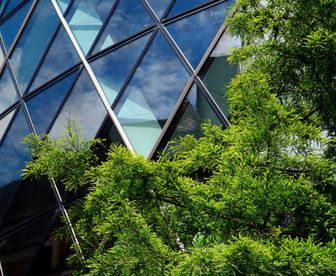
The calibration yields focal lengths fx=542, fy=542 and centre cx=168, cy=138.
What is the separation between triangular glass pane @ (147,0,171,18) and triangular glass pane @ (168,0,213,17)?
198 mm

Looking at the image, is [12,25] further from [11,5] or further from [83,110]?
[83,110]

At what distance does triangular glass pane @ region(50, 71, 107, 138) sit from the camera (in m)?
9.03

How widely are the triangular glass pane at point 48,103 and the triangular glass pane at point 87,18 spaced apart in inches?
28.7

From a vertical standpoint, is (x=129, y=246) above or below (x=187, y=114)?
below

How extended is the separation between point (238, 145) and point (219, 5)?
14.2 ft

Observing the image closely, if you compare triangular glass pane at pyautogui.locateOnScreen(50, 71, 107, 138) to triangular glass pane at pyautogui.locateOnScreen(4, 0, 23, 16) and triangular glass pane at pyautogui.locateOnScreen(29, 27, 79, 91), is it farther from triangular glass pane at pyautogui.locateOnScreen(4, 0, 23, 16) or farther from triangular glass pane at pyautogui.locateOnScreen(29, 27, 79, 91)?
triangular glass pane at pyautogui.locateOnScreen(4, 0, 23, 16)

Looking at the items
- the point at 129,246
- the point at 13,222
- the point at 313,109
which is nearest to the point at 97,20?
the point at 13,222

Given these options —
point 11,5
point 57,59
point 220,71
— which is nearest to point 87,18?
point 57,59

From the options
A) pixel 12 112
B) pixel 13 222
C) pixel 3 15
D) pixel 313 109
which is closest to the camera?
pixel 313 109

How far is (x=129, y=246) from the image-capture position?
422 cm

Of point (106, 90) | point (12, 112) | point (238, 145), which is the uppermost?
point (12, 112)

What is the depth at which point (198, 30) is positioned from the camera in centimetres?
831

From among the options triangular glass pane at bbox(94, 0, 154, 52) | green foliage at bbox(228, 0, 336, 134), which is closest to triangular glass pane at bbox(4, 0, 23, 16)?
triangular glass pane at bbox(94, 0, 154, 52)

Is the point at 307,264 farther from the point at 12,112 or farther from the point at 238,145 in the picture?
the point at 12,112
